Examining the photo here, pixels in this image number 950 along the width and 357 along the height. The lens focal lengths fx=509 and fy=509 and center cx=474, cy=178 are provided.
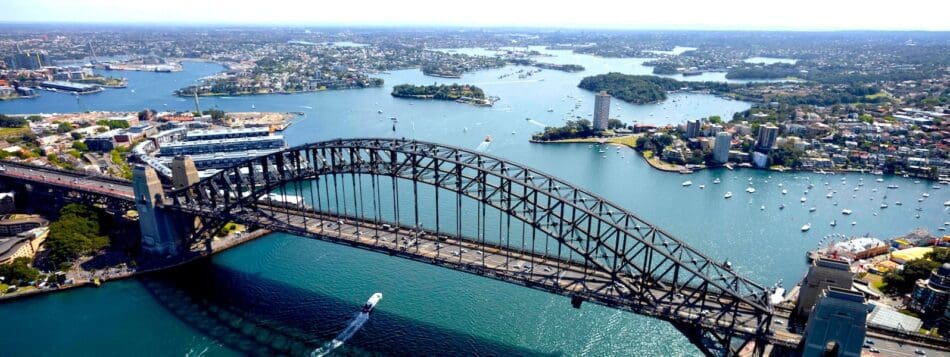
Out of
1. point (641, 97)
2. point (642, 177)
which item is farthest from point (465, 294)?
point (641, 97)

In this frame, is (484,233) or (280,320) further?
(484,233)

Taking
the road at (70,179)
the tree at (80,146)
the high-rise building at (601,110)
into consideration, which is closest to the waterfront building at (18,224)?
the road at (70,179)

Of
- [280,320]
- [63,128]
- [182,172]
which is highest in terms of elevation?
[182,172]

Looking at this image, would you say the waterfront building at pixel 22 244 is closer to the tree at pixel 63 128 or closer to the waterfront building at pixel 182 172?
the waterfront building at pixel 182 172

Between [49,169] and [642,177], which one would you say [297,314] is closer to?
[49,169]

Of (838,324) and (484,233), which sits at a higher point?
(838,324)

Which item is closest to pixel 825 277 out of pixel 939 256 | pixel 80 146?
pixel 939 256

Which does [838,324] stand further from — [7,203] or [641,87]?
[641,87]

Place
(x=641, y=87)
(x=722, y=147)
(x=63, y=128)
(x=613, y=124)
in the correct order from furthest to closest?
(x=641, y=87) → (x=613, y=124) → (x=63, y=128) → (x=722, y=147)

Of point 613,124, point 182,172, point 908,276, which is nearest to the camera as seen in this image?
point 908,276
